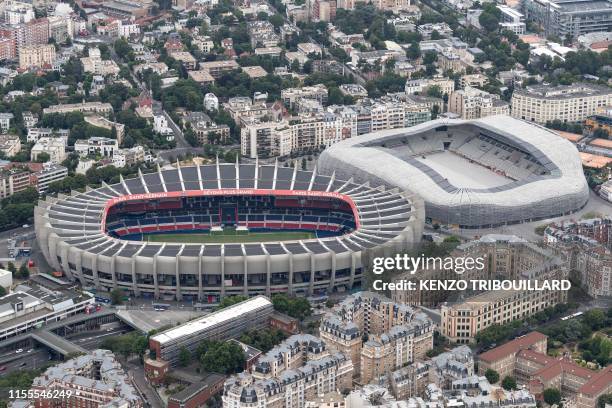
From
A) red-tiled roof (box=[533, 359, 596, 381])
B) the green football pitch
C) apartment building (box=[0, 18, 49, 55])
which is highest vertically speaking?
apartment building (box=[0, 18, 49, 55])

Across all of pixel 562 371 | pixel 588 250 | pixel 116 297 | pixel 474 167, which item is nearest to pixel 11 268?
pixel 116 297

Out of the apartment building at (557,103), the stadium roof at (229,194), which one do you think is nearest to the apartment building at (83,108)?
the stadium roof at (229,194)

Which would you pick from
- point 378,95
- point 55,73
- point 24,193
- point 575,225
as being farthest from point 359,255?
point 55,73

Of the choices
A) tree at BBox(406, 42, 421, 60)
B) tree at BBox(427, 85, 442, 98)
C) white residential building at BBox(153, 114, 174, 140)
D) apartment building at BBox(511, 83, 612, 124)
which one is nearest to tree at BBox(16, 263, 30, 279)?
white residential building at BBox(153, 114, 174, 140)

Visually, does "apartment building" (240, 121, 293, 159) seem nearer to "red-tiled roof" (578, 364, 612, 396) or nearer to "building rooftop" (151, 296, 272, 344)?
"building rooftop" (151, 296, 272, 344)

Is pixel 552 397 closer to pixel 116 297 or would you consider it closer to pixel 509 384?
pixel 509 384

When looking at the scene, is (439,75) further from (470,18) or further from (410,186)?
(410,186)
